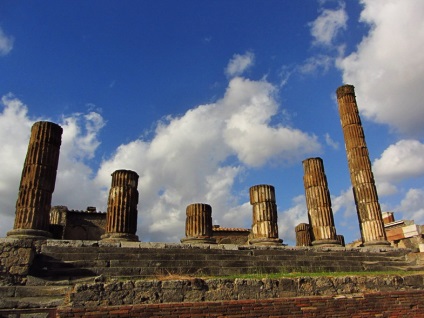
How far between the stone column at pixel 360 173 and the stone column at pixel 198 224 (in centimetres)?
643

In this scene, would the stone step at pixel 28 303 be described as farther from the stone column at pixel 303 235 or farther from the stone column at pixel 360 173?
the stone column at pixel 303 235

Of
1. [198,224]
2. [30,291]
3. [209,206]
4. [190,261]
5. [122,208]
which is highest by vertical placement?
[209,206]

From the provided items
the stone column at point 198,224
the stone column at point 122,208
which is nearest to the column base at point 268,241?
the stone column at point 198,224

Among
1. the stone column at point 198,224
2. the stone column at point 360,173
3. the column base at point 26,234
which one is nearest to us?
the column base at point 26,234

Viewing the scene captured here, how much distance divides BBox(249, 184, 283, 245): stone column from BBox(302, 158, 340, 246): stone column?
1584 millimetres

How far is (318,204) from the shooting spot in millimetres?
14727

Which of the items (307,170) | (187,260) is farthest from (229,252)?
(307,170)

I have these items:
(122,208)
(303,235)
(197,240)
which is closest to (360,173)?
(303,235)

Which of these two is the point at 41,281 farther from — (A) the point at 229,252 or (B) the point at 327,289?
(B) the point at 327,289

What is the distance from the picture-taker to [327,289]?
7055 mm

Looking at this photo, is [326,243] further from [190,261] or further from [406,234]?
[406,234]

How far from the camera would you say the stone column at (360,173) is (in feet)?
46.6

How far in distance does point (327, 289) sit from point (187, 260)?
326cm

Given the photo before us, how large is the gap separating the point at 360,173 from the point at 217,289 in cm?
1100
